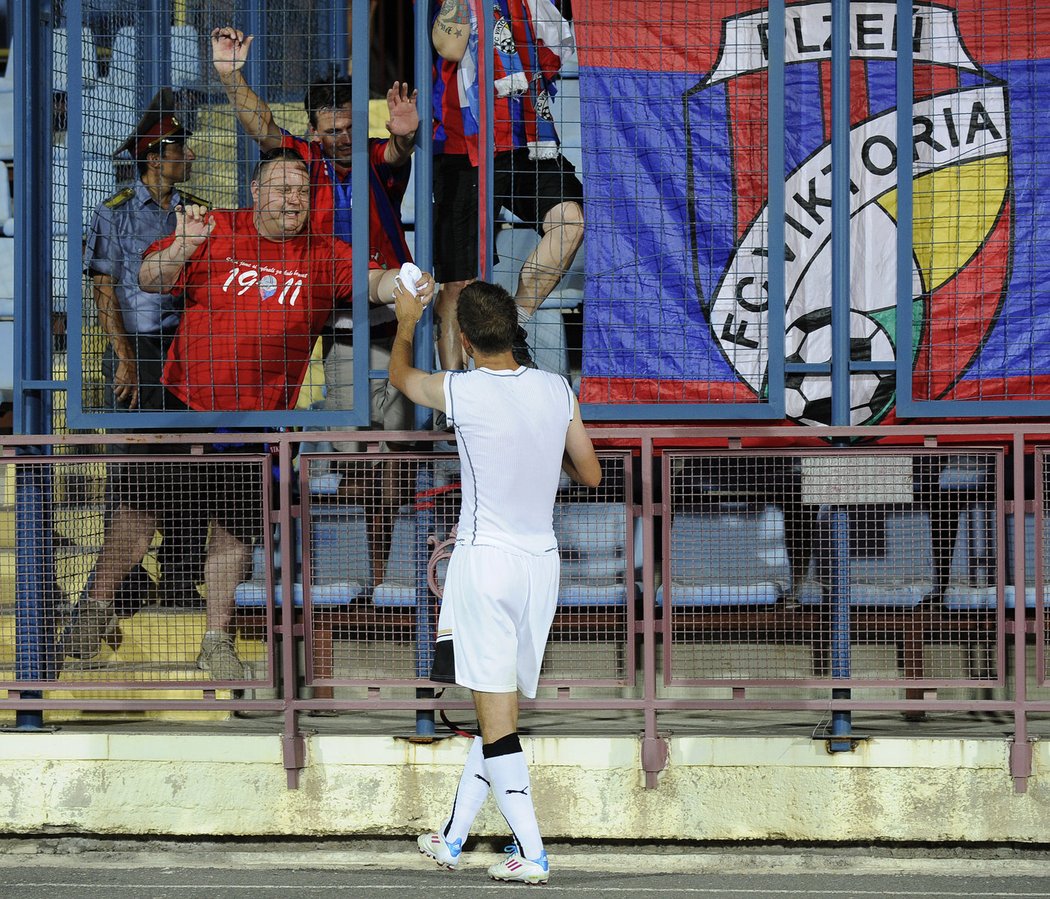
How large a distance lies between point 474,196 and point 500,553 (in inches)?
92.5

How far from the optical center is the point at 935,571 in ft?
20.2

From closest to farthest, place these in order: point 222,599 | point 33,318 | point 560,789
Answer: point 560,789 < point 222,599 < point 33,318

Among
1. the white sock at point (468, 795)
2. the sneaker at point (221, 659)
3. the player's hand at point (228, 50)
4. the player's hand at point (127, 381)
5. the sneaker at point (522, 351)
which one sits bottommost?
the white sock at point (468, 795)

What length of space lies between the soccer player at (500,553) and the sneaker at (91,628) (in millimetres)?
1835

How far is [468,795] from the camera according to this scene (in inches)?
211

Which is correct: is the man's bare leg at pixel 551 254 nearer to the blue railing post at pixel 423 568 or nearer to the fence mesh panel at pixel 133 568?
the blue railing post at pixel 423 568

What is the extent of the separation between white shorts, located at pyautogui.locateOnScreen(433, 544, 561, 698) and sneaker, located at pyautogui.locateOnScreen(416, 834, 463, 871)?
61 centimetres

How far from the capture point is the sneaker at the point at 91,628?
6453 millimetres

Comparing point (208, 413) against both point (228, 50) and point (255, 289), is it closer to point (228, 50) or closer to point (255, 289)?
point (255, 289)

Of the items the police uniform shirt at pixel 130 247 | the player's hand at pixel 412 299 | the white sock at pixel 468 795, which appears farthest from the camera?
the police uniform shirt at pixel 130 247

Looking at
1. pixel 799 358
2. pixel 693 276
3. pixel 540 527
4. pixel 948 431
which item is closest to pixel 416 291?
pixel 540 527

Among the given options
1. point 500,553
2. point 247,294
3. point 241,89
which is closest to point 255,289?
point 247,294

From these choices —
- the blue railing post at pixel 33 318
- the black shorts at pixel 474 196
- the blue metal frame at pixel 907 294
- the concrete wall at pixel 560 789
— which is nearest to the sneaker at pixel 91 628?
the blue railing post at pixel 33 318

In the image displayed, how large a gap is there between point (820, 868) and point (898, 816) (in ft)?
1.45
